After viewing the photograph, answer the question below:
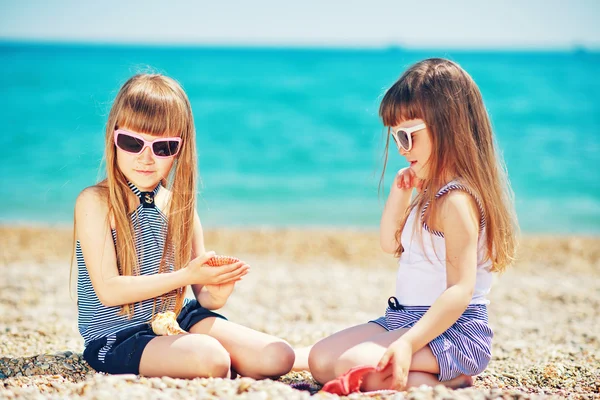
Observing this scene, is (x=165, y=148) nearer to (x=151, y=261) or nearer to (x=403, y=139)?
(x=151, y=261)

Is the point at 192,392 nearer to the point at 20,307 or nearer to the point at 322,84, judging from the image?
the point at 20,307

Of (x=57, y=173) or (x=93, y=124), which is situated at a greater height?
(x=93, y=124)

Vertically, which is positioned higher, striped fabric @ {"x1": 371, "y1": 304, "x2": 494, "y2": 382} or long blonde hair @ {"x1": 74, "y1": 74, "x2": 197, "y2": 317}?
long blonde hair @ {"x1": 74, "y1": 74, "x2": 197, "y2": 317}

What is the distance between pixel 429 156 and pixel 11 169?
45.9 ft

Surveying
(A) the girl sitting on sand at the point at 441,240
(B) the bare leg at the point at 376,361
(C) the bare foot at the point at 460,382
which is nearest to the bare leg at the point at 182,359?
(A) the girl sitting on sand at the point at 441,240

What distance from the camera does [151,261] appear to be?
142 inches

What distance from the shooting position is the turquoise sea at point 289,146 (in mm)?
12336

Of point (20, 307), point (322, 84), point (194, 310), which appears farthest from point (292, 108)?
point (194, 310)

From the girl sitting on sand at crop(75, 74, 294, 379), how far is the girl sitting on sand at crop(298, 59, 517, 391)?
1.87 ft

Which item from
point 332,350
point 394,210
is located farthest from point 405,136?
point 332,350

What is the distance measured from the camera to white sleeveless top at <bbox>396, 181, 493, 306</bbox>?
3.44 m

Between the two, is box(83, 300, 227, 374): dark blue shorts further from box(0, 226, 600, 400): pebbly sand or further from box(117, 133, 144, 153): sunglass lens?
box(117, 133, 144, 153): sunglass lens

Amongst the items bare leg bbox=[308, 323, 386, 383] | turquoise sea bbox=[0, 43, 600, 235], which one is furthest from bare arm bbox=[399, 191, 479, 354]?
turquoise sea bbox=[0, 43, 600, 235]

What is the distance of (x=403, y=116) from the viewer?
11.3 feet
